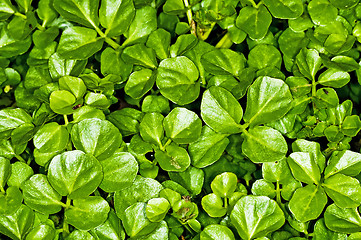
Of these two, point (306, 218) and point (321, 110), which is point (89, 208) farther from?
point (321, 110)

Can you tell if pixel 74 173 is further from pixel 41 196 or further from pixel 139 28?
pixel 139 28

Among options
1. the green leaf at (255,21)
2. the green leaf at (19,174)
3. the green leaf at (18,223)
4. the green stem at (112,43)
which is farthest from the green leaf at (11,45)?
the green leaf at (255,21)

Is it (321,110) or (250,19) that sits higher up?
(250,19)

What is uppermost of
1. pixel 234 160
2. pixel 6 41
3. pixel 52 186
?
pixel 6 41

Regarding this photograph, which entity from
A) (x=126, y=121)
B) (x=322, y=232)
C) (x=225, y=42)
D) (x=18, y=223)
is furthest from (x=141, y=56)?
(x=322, y=232)

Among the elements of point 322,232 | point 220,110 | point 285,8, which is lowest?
point 322,232

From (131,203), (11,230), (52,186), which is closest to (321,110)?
(131,203)

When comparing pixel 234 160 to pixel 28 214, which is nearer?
pixel 28 214
